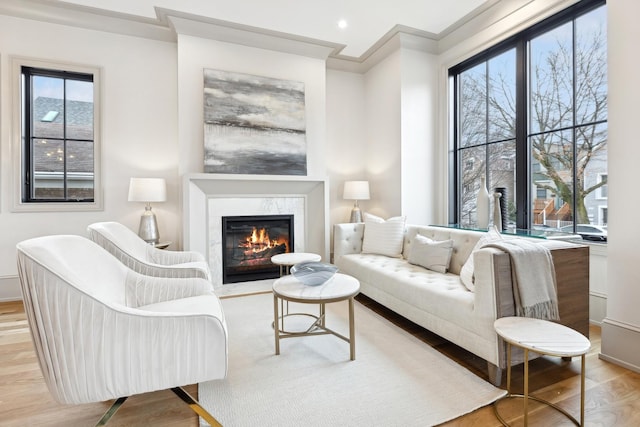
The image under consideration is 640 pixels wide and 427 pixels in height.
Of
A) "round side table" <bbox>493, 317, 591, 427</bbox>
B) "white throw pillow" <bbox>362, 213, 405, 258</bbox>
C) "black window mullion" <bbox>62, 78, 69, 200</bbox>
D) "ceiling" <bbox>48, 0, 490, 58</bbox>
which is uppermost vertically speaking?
"ceiling" <bbox>48, 0, 490, 58</bbox>

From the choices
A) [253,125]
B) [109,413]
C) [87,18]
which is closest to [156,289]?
[109,413]

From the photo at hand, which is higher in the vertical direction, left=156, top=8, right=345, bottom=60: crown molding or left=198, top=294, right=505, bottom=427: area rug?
left=156, top=8, right=345, bottom=60: crown molding

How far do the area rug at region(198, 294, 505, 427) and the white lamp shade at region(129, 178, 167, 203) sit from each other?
1.80 meters

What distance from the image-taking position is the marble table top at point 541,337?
1395 millimetres

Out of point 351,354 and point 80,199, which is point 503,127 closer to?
point 351,354

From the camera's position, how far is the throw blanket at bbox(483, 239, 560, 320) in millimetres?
1795

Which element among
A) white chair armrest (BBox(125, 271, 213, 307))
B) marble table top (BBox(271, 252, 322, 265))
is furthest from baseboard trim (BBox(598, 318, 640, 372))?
white chair armrest (BBox(125, 271, 213, 307))

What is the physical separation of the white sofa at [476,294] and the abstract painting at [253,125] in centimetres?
195

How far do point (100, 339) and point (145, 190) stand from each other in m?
2.52

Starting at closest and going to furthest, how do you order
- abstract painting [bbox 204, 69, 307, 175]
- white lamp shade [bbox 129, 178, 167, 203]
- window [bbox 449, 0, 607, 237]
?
window [bbox 449, 0, 607, 237], white lamp shade [bbox 129, 178, 167, 203], abstract painting [bbox 204, 69, 307, 175]

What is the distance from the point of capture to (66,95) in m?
3.56

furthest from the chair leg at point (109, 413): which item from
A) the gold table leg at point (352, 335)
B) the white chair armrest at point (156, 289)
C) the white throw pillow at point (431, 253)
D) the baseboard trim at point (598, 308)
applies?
the baseboard trim at point (598, 308)

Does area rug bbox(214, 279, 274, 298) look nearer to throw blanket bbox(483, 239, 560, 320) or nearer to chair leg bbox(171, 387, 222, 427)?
chair leg bbox(171, 387, 222, 427)

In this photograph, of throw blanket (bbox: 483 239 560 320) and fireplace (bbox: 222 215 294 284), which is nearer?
throw blanket (bbox: 483 239 560 320)
